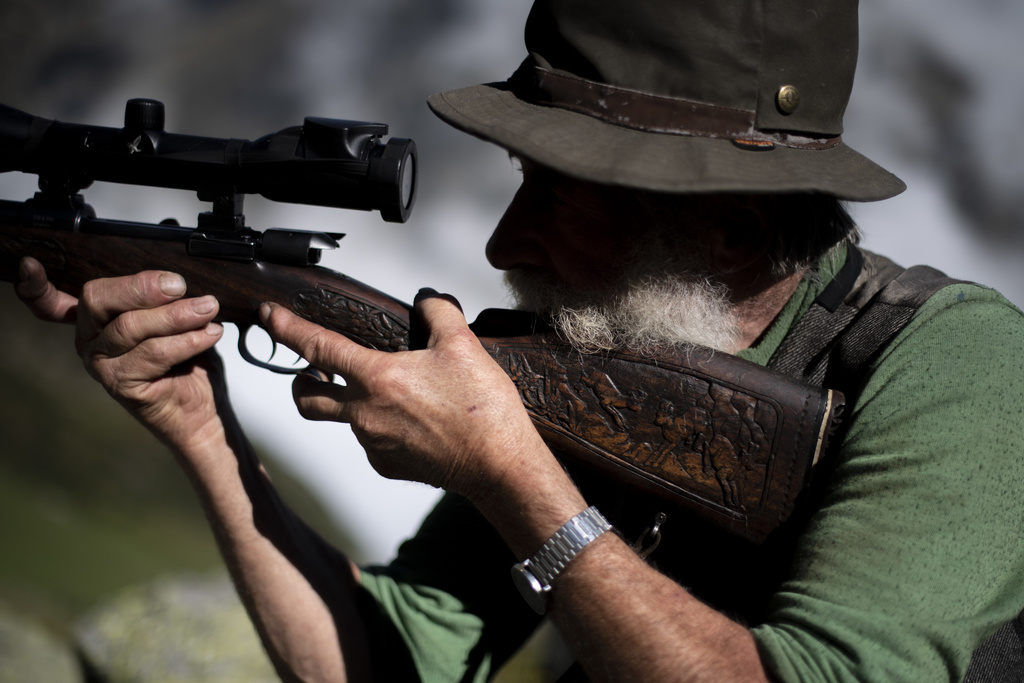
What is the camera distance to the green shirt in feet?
3.85

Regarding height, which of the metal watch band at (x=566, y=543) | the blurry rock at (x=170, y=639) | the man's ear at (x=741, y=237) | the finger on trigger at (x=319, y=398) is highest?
the man's ear at (x=741, y=237)

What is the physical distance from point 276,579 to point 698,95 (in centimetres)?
164

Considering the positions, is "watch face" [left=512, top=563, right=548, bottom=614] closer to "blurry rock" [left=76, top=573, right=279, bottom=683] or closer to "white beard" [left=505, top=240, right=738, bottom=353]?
"white beard" [left=505, top=240, right=738, bottom=353]

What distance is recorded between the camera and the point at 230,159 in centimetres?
186

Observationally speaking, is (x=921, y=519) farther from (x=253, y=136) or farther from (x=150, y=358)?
(x=253, y=136)

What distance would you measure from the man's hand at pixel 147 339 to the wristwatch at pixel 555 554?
3.58ft

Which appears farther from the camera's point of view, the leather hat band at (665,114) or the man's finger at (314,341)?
the man's finger at (314,341)

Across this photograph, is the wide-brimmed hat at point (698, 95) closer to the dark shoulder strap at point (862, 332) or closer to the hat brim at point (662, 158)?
the hat brim at point (662, 158)

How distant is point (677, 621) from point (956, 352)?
0.71m

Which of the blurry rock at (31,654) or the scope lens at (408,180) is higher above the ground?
the scope lens at (408,180)

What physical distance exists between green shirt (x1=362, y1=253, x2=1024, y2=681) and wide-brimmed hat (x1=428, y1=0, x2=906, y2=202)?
35cm

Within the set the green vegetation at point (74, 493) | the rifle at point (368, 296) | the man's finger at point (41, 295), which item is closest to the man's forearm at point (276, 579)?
the rifle at point (368, 296)

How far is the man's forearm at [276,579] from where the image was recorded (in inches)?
80.9

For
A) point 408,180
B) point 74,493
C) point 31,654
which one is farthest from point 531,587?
point 74,493
